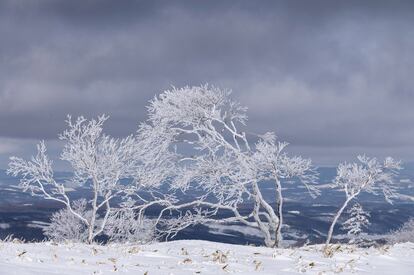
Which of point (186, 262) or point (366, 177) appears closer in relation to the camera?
point (186, 262)

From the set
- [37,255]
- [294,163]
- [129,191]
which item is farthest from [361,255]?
[129,191]

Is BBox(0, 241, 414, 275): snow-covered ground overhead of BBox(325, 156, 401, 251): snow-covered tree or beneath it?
beneath

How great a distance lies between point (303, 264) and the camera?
11.0 metres

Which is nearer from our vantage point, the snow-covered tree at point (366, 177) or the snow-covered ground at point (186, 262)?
the snow-covered ground at point (186, 262)

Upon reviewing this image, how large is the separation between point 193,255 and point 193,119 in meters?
19.0

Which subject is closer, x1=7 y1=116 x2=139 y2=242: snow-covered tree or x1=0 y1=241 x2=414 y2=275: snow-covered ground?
x1=0 y1=241 x2=414 y2=275: snow-covered ground

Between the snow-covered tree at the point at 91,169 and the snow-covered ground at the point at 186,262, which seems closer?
the snow-covered ground at the point at 186,262

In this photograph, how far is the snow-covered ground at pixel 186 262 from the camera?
9.20 m

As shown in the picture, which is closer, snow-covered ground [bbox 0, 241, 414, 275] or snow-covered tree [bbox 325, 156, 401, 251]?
snow-covered ground [bbox 0, 241, 414, 275]

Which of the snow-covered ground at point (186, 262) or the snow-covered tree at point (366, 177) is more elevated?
the snow-covered tree at point (366, 177)

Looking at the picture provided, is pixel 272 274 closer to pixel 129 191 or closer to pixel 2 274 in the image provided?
pixel 2 274

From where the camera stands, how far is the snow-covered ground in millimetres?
9195

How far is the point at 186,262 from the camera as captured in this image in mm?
10805

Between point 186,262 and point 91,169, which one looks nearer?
point 186,262
